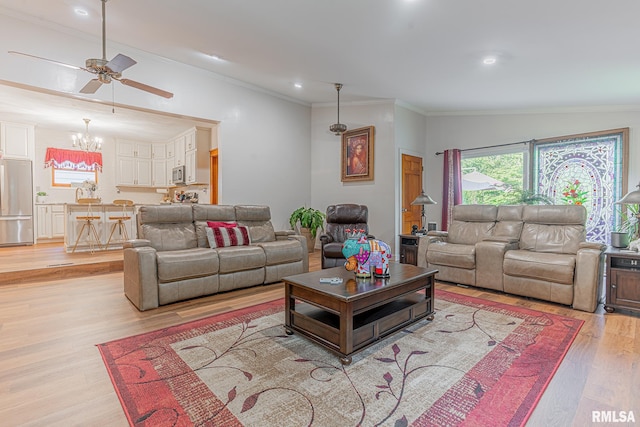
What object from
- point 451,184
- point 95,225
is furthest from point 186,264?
point 451,184

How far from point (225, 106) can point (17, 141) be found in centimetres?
498

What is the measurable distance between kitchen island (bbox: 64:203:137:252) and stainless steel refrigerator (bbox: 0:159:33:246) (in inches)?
79.4

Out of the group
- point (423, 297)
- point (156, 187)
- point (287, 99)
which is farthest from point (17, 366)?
point (156, 187)

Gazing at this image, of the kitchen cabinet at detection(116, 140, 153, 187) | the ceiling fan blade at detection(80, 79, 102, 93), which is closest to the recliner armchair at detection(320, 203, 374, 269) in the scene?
the ceiling fan blade at detection(80, 79, 102, 93)

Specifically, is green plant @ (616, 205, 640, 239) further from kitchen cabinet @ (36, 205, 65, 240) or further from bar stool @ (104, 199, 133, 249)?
kitchen cabinet @ (36, 205, 65, 240)

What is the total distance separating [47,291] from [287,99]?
4.76m

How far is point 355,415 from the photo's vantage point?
5.09 ft

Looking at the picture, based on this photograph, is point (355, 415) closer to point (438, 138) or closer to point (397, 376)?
point (397, 376)

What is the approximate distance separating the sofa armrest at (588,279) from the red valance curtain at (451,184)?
286 centimetres

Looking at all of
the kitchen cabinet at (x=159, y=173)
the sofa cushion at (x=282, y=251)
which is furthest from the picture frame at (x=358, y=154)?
the kitchen cabinet at (x=159, y=173)

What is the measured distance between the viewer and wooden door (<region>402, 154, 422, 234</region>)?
19.3 feet

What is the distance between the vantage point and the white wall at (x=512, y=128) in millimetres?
4465

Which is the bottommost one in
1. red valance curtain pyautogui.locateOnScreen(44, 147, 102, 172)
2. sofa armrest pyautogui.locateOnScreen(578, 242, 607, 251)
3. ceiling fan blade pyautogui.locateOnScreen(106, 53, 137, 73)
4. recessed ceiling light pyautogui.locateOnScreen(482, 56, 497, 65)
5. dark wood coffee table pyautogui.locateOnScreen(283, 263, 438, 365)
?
dark wood coffee table pyautogui.locateOnScreen(283, 263, 438, 365)

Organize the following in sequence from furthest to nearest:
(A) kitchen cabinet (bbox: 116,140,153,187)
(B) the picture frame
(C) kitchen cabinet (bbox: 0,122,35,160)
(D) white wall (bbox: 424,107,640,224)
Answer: (A) kitchen cabinet (bbox: 116,140,153,187)
(C) kitchen cabinet (bbox: 0,122,35,160)
(B) the picture frame
(D) white wall (bbox: 424,107,640,224)
